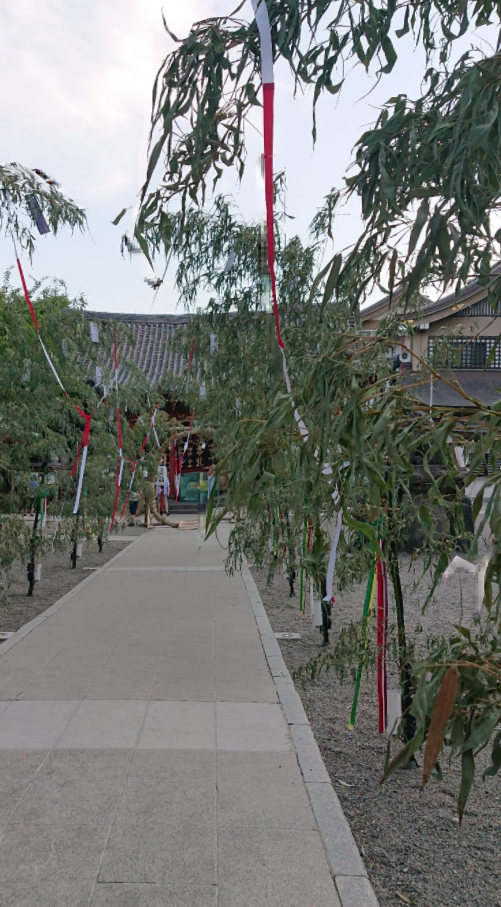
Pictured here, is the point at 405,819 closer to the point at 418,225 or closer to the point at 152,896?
the point at 152,896

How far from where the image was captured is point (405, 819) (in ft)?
13.2

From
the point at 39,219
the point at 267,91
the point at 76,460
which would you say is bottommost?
the point at 76,460

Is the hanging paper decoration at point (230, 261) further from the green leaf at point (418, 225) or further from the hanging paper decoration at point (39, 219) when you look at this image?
the green leaf at point (418, 225)

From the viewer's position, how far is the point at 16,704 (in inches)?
220

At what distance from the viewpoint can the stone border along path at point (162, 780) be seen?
125 inches

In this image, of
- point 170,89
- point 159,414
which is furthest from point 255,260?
point 159,414

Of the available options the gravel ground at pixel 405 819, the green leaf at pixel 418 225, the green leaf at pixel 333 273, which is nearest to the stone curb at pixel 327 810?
the gravel ground at pixel 405 819

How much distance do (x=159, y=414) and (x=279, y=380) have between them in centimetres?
1492

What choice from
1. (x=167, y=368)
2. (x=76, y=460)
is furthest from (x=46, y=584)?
(x=167, y=368)

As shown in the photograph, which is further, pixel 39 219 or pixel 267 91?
pixel 39 219

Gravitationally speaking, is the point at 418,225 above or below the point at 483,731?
above

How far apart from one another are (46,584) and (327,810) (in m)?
8.57

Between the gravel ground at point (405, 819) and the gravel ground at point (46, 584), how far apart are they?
153 inches

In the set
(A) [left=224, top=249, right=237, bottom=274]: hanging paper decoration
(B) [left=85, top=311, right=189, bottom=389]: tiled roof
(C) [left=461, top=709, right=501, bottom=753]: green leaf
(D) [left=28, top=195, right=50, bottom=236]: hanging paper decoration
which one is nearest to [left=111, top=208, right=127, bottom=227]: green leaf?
(C) [left=461, top=709, right=501, bottom=753]: green leaf
